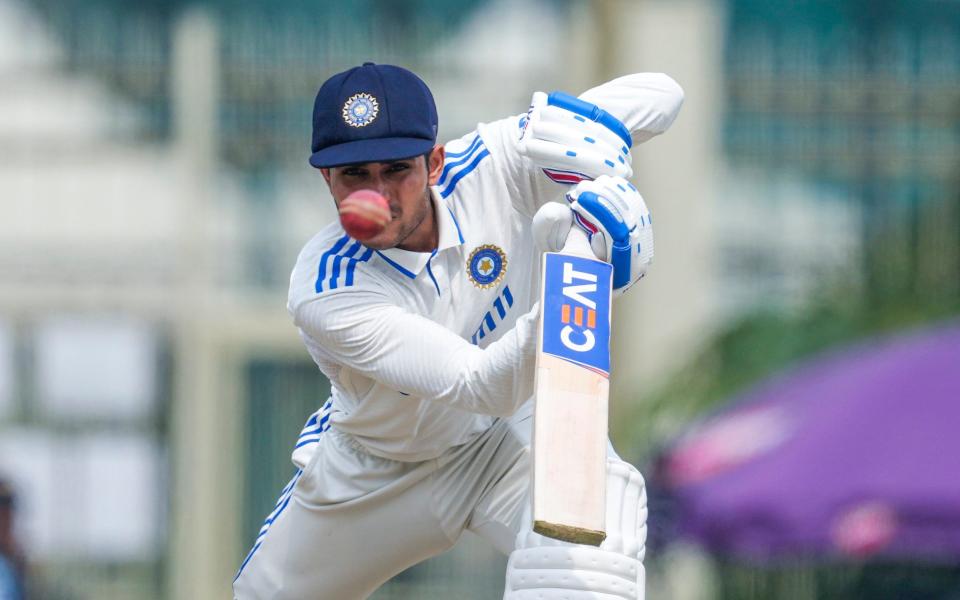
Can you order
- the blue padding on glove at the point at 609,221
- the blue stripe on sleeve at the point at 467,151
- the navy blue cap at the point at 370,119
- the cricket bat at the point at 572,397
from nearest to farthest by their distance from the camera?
the cricket bat at the point at 572,397, the blue padding on glove at the point at 609,221, the navy blue cap at the point at 370,119, the blue stripe on sleeve at the point at 467,151

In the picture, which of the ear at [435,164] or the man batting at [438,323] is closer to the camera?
the man batting at [438,323]

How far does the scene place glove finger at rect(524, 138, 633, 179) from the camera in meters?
4.22

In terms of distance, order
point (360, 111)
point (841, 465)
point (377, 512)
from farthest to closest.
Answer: point (841, 465) → point (377, 512) → point (360, 111)

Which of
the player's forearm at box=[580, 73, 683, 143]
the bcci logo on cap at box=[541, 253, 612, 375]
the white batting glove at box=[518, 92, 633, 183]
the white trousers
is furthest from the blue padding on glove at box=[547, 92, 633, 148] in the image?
the white trousers

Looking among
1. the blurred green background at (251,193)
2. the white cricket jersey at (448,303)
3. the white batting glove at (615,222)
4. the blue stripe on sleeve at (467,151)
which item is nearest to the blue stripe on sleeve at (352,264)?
the white cricket jersey at (448,303)

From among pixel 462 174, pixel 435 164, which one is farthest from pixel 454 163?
pixel 435 164

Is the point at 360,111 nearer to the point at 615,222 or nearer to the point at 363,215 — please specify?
the point at 363,215

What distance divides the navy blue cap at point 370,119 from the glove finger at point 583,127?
0.83ft

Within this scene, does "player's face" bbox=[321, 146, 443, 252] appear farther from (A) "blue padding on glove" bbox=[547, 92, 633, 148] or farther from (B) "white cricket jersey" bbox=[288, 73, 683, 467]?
(A) "blue padding on glove" bbox=[547, 92, 633, 148]

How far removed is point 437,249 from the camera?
→ 14.4 ft

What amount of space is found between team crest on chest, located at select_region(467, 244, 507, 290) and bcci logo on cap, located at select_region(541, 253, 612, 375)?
39cm

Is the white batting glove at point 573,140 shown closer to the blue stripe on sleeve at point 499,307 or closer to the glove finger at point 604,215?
the glove finger at point 604,215

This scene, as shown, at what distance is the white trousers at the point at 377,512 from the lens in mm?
4609

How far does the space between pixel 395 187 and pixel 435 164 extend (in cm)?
18
